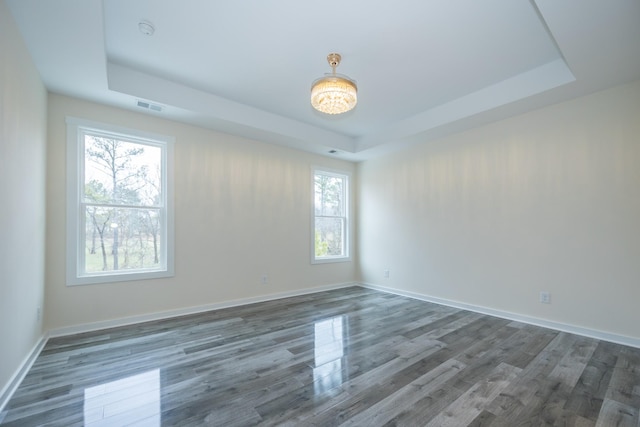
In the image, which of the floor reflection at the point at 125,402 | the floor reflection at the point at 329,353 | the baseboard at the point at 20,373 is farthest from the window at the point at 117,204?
the floor reflection at the point at 329,353

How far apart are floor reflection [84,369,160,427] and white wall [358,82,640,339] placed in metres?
3.97

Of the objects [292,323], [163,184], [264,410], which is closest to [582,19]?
[264,410]

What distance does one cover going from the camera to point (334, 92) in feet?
8.74

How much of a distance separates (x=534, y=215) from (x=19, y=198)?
5.19 m

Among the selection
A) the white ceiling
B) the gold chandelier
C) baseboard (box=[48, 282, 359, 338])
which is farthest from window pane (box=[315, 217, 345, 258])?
the gold chandelier

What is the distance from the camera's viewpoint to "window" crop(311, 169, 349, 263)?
555 cm

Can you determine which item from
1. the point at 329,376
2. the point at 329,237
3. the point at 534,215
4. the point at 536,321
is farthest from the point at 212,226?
the point at 536,321

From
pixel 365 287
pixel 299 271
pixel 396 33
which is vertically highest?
pixel 396 33

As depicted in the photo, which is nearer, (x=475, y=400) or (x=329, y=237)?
(x=475, y=400)

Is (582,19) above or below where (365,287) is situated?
above

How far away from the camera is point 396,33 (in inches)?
101

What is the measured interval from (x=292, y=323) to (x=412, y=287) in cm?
235

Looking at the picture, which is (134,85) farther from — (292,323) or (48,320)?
(292,323)

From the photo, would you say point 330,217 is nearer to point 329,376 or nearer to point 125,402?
point 329,376
